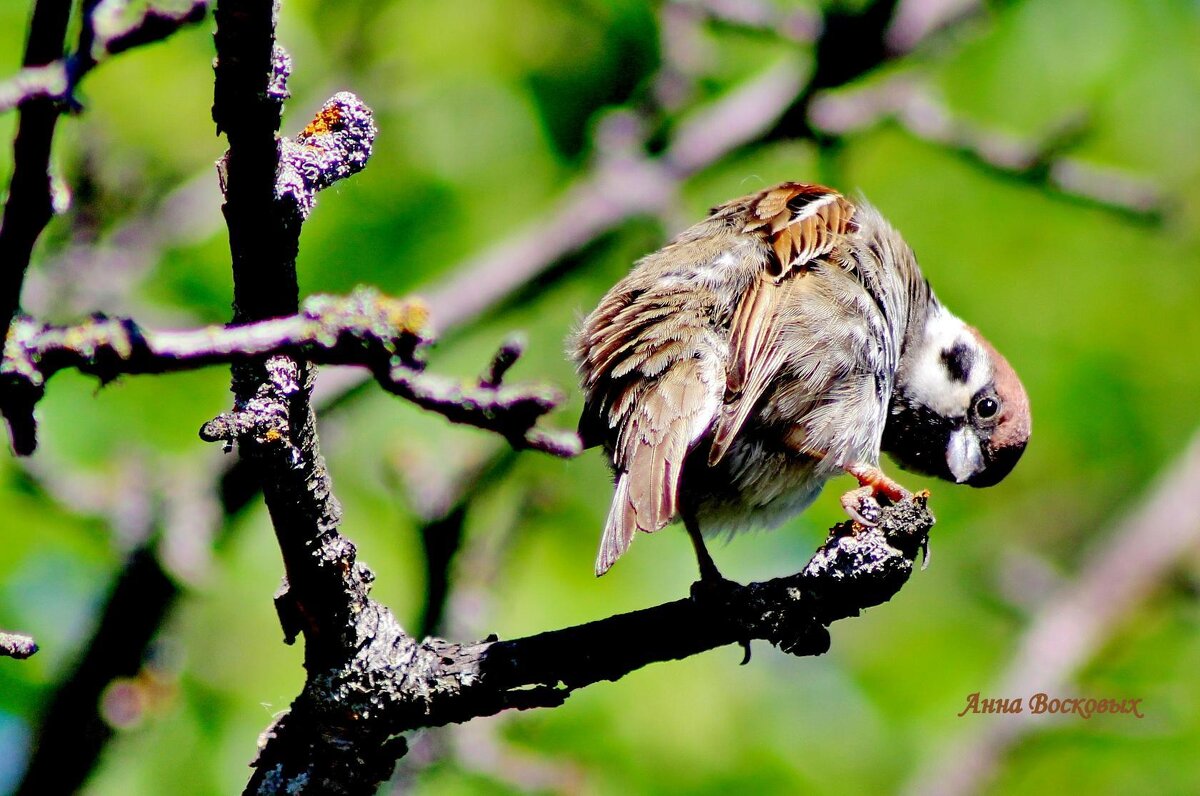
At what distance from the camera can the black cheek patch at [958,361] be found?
5203 mm

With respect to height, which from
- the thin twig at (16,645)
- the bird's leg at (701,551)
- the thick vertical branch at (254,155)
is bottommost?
the thin twig at (16,645)

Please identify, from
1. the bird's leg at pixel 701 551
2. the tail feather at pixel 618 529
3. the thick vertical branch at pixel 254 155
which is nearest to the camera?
the thick vertical branch at pixel 254 155

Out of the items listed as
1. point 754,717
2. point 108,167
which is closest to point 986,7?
point 754,717

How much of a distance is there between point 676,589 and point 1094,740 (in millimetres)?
2894

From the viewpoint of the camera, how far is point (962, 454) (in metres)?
5.21

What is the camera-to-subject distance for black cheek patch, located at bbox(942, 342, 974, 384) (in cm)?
520

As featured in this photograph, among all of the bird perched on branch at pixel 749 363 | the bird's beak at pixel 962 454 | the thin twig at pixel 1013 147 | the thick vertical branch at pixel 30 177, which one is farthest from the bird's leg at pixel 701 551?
the thick vertical branch at pixel 30 177

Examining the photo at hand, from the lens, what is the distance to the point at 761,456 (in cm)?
421

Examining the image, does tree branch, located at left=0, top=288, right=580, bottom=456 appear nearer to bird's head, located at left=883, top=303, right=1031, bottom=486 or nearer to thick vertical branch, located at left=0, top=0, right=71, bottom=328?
thick vertical branch, located at left=0, top=0, right=71, bottom=328

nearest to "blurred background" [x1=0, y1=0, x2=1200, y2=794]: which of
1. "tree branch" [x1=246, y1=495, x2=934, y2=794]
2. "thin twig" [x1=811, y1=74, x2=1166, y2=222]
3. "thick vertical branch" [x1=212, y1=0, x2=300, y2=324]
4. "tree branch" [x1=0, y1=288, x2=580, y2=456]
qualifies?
"thin twig" [x1=811, y1=74, x2=1166, y2=222]

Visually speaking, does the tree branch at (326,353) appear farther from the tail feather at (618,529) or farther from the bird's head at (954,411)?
the bird's head at (954,411)

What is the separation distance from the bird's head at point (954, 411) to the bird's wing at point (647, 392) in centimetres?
148

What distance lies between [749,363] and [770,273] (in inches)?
18.5

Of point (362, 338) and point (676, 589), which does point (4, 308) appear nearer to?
point (362, 338)
